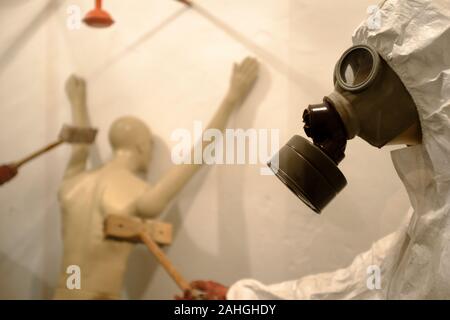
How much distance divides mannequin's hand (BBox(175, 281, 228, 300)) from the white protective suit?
37cm

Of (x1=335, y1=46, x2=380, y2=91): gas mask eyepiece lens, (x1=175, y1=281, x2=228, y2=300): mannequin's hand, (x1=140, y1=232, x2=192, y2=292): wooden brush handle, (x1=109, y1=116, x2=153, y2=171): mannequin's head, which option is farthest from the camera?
(x1=109, y1=116, x2=153, y2=171): mannequin's head

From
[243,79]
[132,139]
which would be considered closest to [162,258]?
[132,139]

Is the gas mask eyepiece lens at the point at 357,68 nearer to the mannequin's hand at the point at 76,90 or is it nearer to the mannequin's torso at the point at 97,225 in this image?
the mannequin's torso at the point at 97,225

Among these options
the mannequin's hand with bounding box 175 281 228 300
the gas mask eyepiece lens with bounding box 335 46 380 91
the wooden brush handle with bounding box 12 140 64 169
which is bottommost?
the mannequin's hand with bounding box 175 281 228 300

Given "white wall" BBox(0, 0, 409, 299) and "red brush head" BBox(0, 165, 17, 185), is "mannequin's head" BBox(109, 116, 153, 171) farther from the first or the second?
"red brush head" BBox(0, 165, 17, 185)

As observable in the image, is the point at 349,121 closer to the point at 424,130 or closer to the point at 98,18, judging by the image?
the point at 424,130

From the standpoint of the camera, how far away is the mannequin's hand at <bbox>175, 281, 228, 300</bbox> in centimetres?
112

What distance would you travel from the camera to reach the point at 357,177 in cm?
108

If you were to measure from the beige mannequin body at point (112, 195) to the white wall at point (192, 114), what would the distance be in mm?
40

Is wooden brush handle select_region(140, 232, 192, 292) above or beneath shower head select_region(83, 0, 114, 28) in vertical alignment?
beneath

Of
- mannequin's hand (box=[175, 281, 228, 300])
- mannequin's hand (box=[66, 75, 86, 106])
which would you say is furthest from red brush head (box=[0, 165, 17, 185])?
mannequin's hand (box=[175, 281, 228, 300])

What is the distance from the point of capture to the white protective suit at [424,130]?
754 millimetres

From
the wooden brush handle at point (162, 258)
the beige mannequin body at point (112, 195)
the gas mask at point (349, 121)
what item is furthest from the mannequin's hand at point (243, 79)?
the gas mask at point (349, 121)
